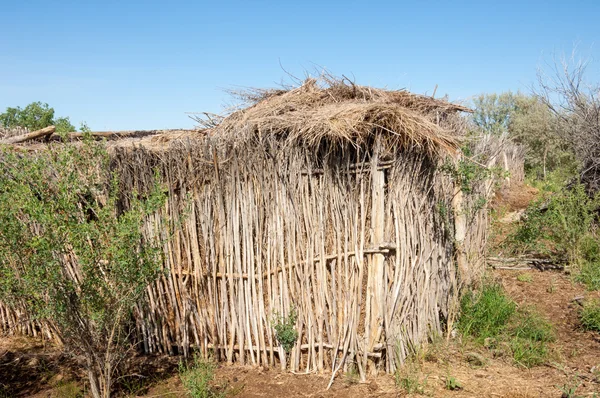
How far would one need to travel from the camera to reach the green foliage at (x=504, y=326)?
15.5 feet

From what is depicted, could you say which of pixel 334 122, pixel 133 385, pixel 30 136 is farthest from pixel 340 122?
pixel 30 136

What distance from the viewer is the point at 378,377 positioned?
4.28m

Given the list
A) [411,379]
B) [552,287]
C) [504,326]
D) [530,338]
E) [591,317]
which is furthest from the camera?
[552,287]

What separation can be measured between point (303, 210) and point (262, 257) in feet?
1.96

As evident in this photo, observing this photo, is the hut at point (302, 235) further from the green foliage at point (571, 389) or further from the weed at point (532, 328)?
the green foliage at point (571, 389)

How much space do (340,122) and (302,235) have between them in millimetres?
1057

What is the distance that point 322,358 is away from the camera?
4359 mm

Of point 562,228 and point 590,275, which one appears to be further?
point 562,228

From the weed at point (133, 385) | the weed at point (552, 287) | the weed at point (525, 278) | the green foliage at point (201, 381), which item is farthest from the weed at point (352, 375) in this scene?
the weed at point (525, 278)

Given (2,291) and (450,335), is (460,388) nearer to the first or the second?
(450,335)

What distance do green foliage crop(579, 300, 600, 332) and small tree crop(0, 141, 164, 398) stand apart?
183 inches

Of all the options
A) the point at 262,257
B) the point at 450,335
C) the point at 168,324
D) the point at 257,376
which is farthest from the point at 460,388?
the point at 168,324

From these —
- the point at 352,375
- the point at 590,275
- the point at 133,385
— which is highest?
the point at 590,275

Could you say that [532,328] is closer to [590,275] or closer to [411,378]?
[411,378]
